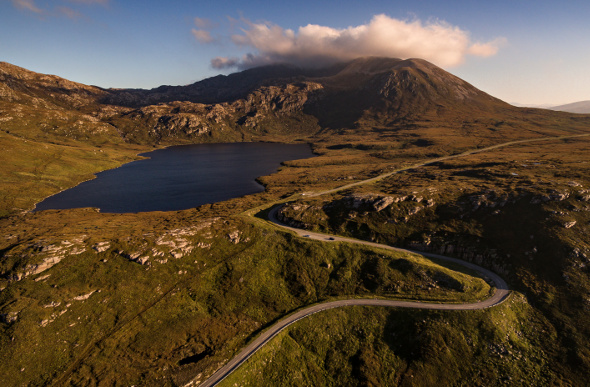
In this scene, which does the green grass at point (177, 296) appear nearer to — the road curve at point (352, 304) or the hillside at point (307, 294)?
the hillside at point (307, 294)

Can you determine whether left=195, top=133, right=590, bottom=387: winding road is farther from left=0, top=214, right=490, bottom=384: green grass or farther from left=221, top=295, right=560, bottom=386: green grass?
left=0, top=214, right=490, bottom=384: green grass

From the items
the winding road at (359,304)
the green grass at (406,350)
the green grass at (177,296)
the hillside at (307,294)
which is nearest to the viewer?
the green grass at (177,296)

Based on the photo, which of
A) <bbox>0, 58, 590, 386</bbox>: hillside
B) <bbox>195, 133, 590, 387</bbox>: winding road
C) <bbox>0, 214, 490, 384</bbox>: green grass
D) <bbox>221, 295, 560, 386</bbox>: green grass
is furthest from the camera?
<bbox>221, 295, 560, 386</bbox>: green grass

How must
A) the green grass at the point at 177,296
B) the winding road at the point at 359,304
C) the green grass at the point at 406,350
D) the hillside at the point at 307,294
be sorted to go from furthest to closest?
the green grass at the point at 406,350, the hillside at the point at 307,294, the winding road at the point at 359,304, the green grass at the point at 177,296

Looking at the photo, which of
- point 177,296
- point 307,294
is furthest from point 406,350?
point 177,296

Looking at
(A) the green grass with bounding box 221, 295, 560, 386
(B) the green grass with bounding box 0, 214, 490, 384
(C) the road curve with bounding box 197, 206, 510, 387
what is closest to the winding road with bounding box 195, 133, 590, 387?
(C) the road curve with bounding box 197, 206, 510, 387

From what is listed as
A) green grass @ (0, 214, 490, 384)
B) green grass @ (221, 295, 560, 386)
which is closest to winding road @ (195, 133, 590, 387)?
green grass @ (221, 295, 560, 386)

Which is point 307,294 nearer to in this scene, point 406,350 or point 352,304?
point 352,304

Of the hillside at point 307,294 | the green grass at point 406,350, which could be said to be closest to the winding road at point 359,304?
the green grass at point 406,350

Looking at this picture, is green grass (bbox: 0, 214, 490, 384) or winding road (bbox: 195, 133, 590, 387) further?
winding road (bbox: 195, 133, 590, 387)

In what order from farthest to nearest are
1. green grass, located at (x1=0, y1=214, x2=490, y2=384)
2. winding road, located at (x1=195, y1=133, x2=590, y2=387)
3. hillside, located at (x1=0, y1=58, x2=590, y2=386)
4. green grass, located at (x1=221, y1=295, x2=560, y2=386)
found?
green grass, located at (x1=221, y1=295, x2=560, y2=386)
hillside, located at (x1=0, y1=58, x2=590, y2=386)
winding road, located at (x1=195, y1=133, x2=590, y2=387)
green grass, located at (x1=0, y1=214, x2=490, y2=384)

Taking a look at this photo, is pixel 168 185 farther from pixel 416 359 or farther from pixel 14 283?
pixel 416 359

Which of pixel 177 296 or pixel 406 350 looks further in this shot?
pixel 177 296
